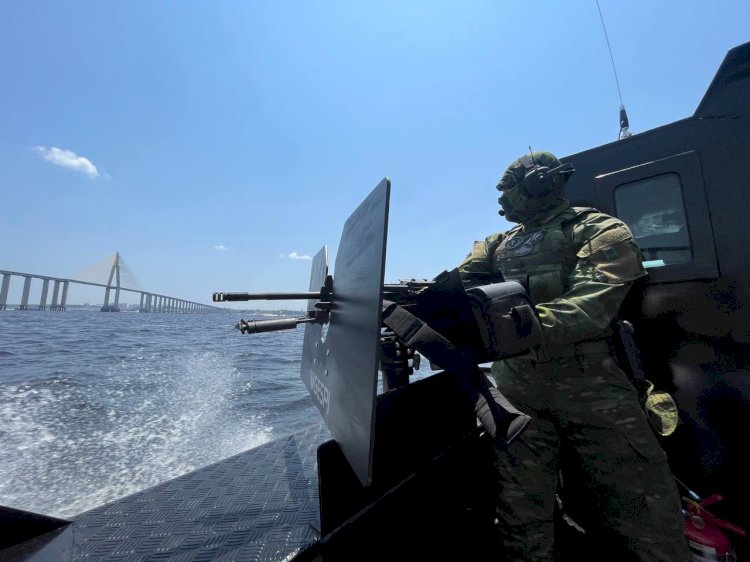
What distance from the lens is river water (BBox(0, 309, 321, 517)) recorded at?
3861mm

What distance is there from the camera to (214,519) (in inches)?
66.0

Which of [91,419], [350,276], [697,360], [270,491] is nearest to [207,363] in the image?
[91,419]

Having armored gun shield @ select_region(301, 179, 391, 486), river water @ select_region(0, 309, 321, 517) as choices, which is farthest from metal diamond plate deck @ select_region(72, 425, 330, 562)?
river water @ select_region(0, 309, 321, 517)

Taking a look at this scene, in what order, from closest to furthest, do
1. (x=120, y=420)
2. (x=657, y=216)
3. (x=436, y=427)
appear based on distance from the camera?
1. (x=436, y=427)
2. (x=657, y=216)
3. (x=120, y=420)

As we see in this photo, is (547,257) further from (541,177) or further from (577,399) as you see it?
(577,399)

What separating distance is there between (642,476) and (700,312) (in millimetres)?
1278

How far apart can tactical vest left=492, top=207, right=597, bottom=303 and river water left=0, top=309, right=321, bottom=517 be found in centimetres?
468

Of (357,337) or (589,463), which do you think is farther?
(589,463)

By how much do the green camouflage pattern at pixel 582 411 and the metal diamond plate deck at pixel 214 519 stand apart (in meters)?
1.26

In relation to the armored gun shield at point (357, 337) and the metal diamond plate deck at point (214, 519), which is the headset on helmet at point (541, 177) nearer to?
the armored gun shield at point (357, 337)

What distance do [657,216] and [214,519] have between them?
3.58m

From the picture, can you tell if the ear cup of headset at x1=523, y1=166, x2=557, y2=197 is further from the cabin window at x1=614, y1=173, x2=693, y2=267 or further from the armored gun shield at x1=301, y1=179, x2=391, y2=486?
the armored gun shield at x1=301, y1=179, x2=391, y2=486

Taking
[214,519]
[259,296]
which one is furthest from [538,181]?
[214,519]

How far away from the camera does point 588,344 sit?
1.92 m
